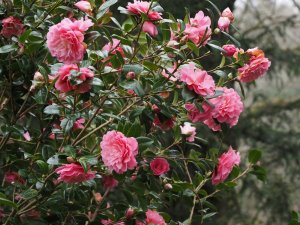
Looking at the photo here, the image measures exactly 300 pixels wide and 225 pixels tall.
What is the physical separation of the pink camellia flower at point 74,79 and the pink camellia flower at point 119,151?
149 mm

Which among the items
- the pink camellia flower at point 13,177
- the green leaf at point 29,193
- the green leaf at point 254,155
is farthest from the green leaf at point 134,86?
the pink camellia flower at point 13,177

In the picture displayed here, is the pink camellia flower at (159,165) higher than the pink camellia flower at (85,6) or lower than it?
lower

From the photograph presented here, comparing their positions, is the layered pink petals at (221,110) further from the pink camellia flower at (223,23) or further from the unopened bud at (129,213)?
the unopened bud at (129,213)

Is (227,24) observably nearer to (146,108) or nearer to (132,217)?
(146,108)

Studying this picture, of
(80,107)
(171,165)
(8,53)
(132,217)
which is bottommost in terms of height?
(132,217)

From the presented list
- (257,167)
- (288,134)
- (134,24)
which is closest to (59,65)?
(134,24)

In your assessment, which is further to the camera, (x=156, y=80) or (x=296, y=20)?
(x=296, y=20)

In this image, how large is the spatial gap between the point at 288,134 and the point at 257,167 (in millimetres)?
3537

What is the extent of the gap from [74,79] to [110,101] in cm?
44

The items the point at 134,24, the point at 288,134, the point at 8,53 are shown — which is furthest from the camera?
the point at 288,134

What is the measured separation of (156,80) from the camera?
1942 millimetres

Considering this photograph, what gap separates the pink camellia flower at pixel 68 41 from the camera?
66.5 inches

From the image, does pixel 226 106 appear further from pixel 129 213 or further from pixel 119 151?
pixel 129 213

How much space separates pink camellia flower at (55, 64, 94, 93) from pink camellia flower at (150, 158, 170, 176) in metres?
0.42
